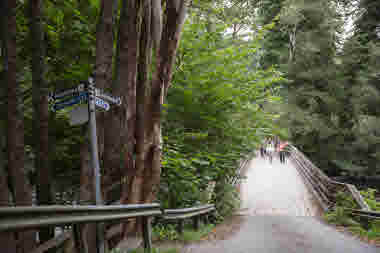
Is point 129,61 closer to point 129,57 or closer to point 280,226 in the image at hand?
point 129,57

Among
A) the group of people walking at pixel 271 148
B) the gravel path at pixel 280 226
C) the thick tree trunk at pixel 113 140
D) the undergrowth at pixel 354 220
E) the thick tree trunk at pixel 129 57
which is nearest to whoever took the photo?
the thick tree trunk at pixel 113 140

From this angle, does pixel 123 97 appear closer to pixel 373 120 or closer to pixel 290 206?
pixel 290 206

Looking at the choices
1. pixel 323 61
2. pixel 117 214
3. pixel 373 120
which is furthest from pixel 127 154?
pixel 323 61

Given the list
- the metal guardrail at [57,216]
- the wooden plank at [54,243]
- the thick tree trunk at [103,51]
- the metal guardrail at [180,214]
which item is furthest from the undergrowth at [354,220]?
the wooden plank at [54,243]

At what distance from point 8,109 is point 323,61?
27878mm

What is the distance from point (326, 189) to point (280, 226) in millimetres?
5267

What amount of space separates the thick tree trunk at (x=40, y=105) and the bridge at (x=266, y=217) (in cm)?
72

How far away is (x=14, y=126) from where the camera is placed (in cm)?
284

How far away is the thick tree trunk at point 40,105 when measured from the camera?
3041 millimetres

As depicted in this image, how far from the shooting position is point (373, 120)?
1872cm

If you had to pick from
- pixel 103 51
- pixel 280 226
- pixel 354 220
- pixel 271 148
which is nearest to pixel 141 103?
pixel 103 51

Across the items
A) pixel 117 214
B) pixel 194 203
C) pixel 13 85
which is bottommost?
pixel 194 203

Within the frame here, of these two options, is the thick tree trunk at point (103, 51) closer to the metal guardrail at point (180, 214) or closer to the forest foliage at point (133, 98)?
the forest foliage at point (133, 98)

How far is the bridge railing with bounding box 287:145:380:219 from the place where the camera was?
894 centimetres
